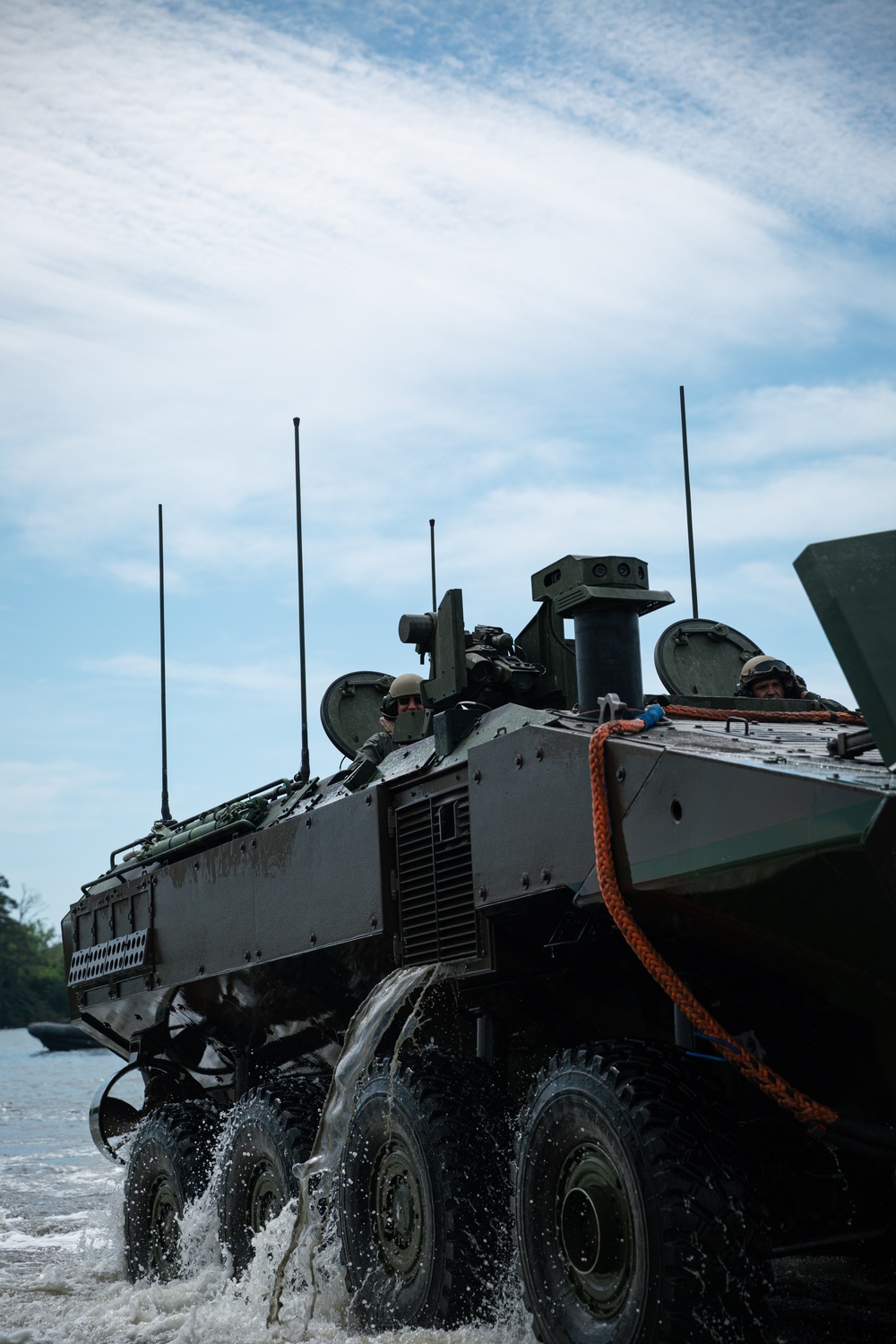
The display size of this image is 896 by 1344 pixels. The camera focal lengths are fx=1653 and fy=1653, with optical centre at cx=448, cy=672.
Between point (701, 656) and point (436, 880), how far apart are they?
86.4 inches

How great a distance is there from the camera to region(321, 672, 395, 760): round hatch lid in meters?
8.69

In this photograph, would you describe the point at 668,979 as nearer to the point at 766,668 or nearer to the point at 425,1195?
the point at 425,1195

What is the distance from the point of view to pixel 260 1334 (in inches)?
248

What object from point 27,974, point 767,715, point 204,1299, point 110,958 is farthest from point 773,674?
point 27,974

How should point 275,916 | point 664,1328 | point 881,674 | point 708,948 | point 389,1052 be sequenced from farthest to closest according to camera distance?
point 275,916 < point 389,1052 < point 708,948 < point 664,1328 < point 881,674

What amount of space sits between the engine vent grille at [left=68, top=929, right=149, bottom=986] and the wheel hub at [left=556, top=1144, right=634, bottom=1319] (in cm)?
448

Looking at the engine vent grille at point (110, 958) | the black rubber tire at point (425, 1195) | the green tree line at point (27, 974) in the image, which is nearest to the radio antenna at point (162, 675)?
the engine vent grille at point (110, 958)

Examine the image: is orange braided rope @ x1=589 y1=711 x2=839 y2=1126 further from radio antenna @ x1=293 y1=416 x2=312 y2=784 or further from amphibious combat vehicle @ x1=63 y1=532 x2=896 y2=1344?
radio antenna @ x1=293 y1=416 x2=312 y2=784

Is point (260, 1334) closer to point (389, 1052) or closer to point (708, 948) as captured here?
point (389, 1052)

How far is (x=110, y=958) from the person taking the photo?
958 centimetres

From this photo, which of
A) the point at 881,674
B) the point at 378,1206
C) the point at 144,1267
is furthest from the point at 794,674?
the point at 144,1267

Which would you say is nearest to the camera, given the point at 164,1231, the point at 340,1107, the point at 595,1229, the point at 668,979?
the point at 668,979

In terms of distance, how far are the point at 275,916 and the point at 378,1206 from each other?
4.89 ft

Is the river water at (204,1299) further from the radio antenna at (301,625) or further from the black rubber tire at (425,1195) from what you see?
the radio antenna at (301,625)
